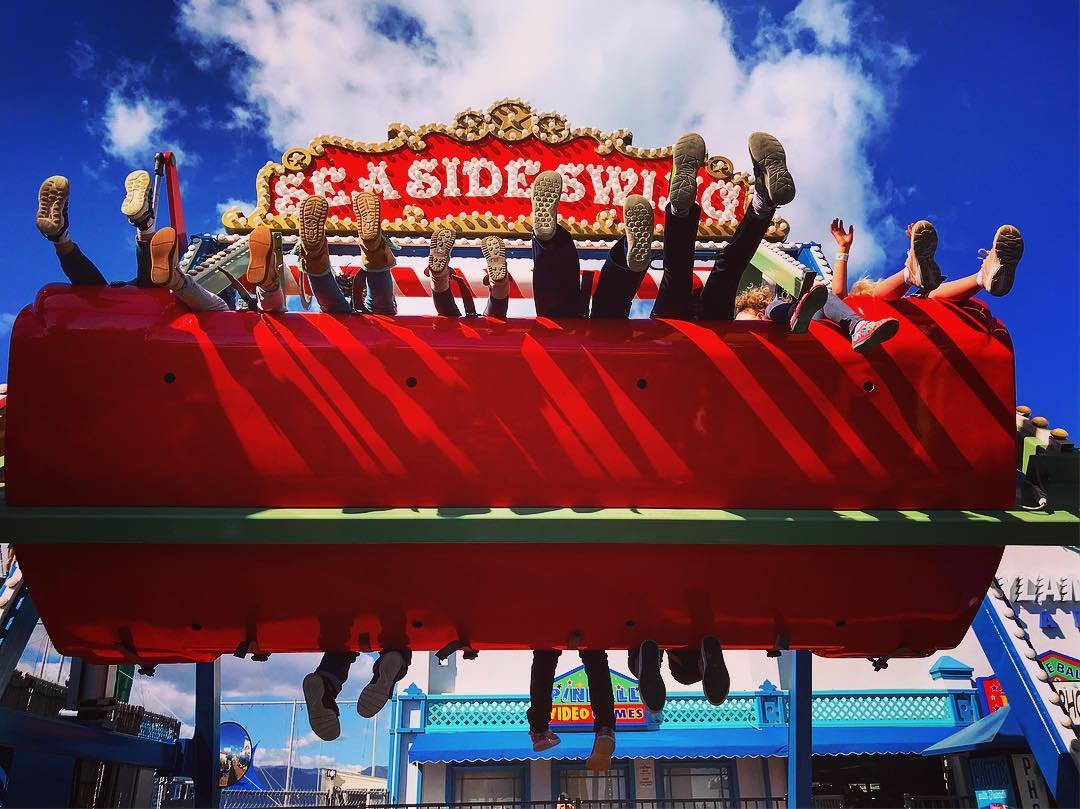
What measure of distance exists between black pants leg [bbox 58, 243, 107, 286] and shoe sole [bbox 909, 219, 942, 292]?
3.79 metres

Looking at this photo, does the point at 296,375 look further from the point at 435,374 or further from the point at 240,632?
the point at 240,632

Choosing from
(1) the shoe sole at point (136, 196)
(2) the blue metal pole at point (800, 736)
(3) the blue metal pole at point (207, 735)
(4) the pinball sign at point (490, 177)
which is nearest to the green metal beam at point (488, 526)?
(1) the shoe sole at point (136, 196)

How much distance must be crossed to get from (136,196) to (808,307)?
315 centimetres

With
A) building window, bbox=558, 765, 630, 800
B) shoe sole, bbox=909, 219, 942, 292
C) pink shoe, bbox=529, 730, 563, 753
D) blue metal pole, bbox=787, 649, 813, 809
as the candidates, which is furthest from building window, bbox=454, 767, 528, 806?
shoe sole, bbox=909, 219, 942, 292

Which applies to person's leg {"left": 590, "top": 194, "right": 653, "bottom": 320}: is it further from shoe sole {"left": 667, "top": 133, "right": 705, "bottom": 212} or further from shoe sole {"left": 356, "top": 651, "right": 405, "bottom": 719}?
shoe sole {"left": 356, "top": 651, "right": 405, "bottom": 719}

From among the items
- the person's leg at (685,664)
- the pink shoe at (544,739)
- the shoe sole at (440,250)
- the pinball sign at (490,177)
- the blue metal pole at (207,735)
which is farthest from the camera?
the pinball sign at (490,177)

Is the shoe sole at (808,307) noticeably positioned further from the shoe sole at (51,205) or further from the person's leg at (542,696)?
the shoe sole at (51,205)

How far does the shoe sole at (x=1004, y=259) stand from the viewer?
3297 millimetres

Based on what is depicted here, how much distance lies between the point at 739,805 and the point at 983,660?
5498 millimetres

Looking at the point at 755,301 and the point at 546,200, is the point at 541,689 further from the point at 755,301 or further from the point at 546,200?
the point at 546,200

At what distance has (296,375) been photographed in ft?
11.2

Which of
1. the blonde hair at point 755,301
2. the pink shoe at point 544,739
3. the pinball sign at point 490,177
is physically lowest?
the pink shoe at point 544,739

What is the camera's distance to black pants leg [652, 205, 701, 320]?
133 inches

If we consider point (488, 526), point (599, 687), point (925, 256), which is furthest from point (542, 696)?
point (925, 256)
